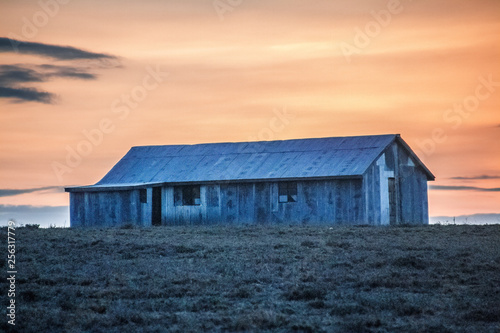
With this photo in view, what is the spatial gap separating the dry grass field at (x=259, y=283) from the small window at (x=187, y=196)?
12.5m

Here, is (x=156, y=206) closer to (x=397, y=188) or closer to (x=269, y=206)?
(x=269, y=206)

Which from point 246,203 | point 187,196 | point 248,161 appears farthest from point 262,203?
point 187,196

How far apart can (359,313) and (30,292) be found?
26.0ft

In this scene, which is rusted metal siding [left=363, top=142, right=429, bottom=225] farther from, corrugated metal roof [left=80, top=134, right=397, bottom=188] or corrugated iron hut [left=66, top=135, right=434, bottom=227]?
corrugated metal roof [left=80, top=134, right=397, bottom=188]

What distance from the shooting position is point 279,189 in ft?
131

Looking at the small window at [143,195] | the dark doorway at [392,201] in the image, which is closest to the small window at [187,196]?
the small window at [143,195]

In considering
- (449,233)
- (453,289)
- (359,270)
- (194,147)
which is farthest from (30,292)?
(194,147)

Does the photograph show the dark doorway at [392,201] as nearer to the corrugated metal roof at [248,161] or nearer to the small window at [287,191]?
the corrugated metal roof at [248,161]

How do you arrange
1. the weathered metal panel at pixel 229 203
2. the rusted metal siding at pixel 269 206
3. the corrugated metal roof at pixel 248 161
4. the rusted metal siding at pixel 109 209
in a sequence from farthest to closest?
the rusted metal siding at pixel 109 209 < the weathered metal panel at pixel 229 203 < the corrugated metal roof at pixel 248 161 < the rusted metal siding at pixel 269 206

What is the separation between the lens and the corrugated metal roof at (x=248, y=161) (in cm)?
3981

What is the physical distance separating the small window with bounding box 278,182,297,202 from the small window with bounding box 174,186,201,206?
4.96 metres

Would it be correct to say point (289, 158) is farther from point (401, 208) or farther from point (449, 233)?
point (449, 233)

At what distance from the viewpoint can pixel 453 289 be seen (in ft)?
58.7

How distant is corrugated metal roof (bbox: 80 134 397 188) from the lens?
3981 centimetres
